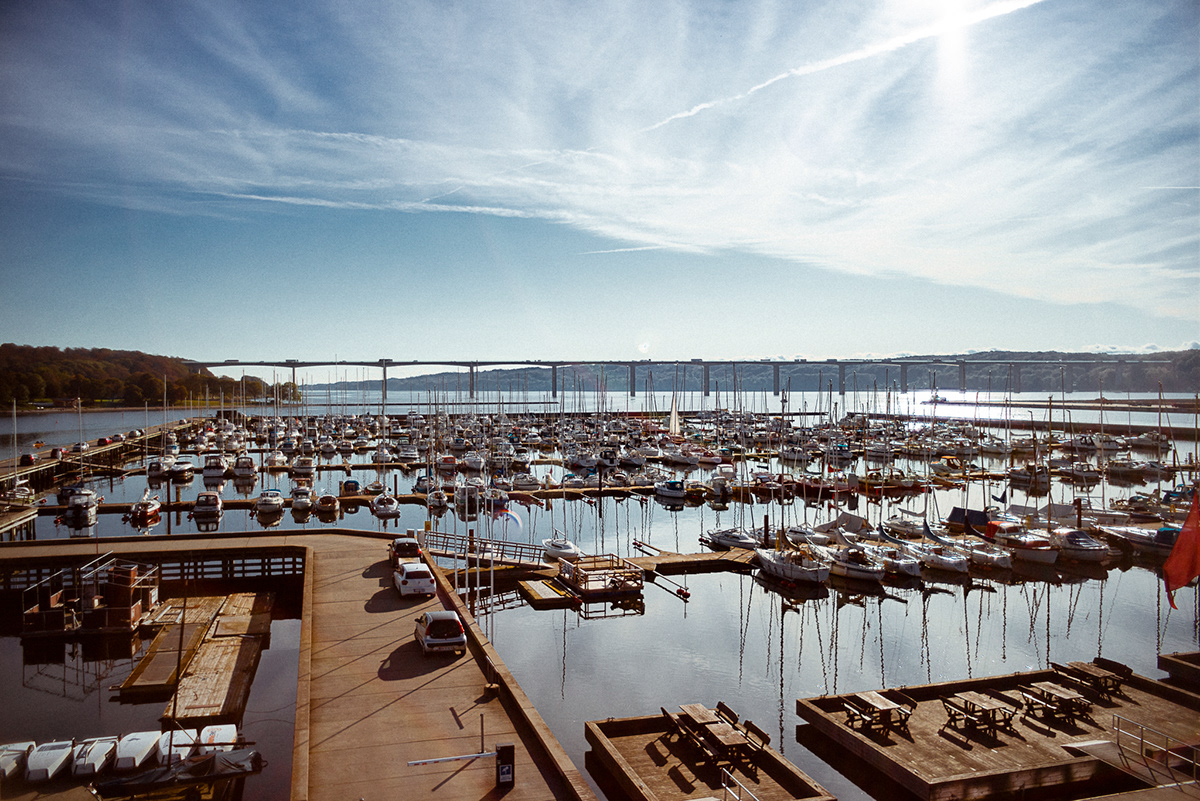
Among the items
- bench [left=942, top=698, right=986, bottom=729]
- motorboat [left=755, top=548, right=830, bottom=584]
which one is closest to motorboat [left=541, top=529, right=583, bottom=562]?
motorboat [left=755, top=548, right=830, bottom=584]

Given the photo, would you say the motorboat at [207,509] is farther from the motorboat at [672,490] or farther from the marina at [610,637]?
the motorboat at [672,490]

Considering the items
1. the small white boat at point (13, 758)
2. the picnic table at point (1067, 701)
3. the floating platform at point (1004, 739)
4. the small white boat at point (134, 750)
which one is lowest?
the floating platform at point (1004, 739)

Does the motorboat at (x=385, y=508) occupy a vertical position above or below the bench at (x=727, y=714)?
below

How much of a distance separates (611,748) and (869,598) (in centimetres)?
2341

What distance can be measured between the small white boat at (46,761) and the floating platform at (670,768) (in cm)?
1190

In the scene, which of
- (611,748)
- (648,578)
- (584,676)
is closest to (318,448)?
(648,578)

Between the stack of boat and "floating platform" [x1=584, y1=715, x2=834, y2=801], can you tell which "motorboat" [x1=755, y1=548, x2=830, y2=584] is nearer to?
"floating platform" [x1=584, y1=715, x2=834, y2=801]

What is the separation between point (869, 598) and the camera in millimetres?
35688

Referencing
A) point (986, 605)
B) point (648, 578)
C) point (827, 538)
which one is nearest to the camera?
point (986, 605)

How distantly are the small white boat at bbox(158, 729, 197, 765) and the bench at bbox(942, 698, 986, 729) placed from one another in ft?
63.1

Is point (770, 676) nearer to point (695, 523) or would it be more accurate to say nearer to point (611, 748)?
point (611, 748)

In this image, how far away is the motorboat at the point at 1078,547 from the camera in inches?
1609

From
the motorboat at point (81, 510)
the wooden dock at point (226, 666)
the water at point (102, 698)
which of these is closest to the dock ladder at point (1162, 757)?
the water at point (102, 698)

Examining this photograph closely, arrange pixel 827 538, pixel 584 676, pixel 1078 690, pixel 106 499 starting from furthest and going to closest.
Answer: pixel 106 499 < pixel 827 538 < pixel 584 676 < pixel 1078 690
